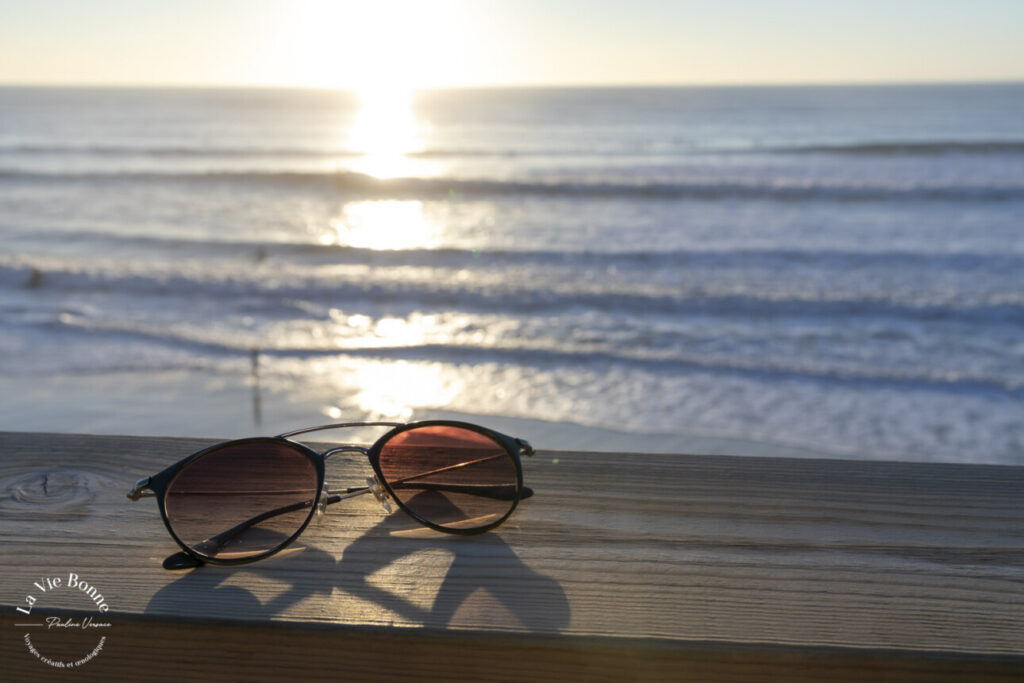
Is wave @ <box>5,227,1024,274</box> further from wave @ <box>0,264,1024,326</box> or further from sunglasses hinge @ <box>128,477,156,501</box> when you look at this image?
sunglasses hinge @ <box>128,477,156,501</box>

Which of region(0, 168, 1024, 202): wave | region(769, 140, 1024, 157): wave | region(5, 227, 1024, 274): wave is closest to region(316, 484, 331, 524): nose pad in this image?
region(5, 227, 1024, 274): wave

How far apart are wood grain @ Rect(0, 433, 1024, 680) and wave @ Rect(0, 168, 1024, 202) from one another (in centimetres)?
1274

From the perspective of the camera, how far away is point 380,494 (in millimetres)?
776

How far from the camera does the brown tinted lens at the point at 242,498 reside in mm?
686

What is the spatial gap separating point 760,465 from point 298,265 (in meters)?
7.96

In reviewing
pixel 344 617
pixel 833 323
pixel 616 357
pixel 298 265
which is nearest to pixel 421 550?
pixel 344 617

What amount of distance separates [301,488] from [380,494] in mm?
79

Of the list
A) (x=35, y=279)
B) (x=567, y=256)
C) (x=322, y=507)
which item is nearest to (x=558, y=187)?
(x=567, y=256)

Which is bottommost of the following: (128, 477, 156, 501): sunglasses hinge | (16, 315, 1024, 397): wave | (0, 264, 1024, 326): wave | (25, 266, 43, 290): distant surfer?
(128, 477, 156, 501): sunglasses hinge

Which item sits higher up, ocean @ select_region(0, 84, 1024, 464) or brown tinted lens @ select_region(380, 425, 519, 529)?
ocean @ select_region(0, 84, 1024, 464)

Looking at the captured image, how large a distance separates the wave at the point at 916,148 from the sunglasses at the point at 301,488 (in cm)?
2123

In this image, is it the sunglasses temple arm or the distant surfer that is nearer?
the sunglasses temple arm

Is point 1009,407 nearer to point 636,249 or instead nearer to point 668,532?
point 668,532

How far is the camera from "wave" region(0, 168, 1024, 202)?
41.4 ft
